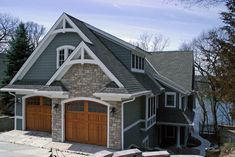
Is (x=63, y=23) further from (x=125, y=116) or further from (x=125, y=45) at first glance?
(x=125, y=116)

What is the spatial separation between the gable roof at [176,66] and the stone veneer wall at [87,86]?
8564 mm

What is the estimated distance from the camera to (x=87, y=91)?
38.9 feet

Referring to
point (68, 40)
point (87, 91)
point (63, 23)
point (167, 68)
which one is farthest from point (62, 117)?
point (167, 68)

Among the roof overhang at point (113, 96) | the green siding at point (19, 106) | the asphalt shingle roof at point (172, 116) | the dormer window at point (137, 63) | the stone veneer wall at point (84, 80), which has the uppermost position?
the dormer window at point (137, 63)

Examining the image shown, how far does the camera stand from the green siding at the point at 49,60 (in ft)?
47.0

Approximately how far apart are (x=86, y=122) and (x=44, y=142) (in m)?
2.56

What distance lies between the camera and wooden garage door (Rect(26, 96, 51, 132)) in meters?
14.5

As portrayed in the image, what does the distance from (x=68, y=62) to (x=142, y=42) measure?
37.9 metres

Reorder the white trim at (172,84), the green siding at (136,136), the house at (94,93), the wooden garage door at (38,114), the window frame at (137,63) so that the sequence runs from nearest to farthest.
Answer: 1. the house at (94,93)
2. the green siding at (136,136)
3. the wooden garage door at (38,114)
4. the window frame at (137,63)
5. the white trim at (172,84)

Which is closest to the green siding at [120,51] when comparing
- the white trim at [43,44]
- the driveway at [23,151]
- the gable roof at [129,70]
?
the gable roof at [129,70]

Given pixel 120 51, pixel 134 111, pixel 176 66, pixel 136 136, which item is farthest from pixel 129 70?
pixel 176 66

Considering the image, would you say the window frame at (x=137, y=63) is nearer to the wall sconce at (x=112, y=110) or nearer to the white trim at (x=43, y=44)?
the white trim at (x=43, y=44)

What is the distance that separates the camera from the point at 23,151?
11.2 m

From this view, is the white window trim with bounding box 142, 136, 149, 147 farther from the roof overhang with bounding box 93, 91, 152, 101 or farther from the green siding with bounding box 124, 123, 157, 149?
the roof overhang with bounding box 93, 91, 152, 101
